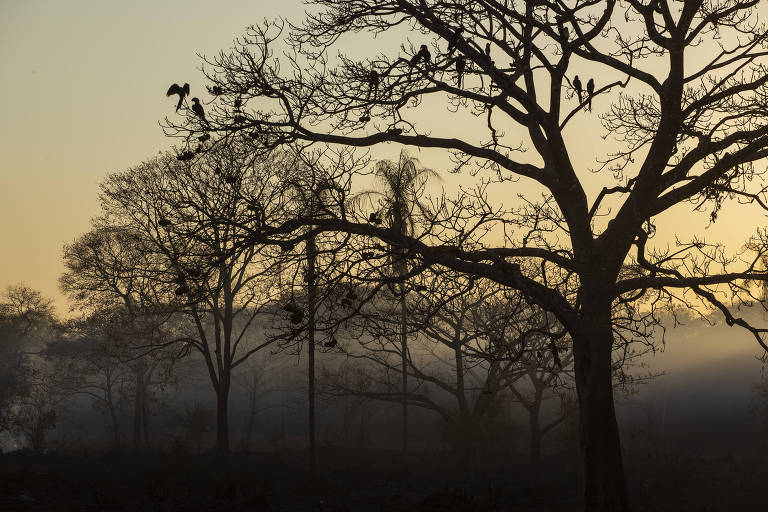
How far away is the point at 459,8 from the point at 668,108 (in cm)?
335

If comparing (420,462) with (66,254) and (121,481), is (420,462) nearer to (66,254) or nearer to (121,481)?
(121,481)

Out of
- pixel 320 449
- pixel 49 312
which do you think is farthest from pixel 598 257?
pixel 49 312

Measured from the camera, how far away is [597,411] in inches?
465

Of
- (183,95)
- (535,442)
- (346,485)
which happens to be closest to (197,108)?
(183,95)

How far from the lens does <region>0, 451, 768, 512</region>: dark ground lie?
20.0 m

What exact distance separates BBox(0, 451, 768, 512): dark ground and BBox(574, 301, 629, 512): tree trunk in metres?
6.53

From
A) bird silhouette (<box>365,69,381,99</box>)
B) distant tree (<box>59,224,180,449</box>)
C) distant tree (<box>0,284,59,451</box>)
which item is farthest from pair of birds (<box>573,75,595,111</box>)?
distant tree (<box>0,284,59,451</box>)

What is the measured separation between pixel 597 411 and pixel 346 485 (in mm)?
18658

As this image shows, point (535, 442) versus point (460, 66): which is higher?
→ point (460, 66)

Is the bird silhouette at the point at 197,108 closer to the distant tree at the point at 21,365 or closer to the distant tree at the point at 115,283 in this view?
the distant tree at the point at 115,283

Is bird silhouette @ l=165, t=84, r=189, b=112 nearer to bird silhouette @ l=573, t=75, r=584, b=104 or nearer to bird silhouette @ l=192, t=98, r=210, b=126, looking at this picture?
bird silhouette @ l=192, t=98, r=210, b=126

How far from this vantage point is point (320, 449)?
42.1 m

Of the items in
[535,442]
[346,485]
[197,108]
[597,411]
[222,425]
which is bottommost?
[346,485]

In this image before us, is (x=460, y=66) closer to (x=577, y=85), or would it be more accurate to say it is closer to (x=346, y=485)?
(x=577, y=85)
